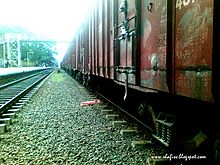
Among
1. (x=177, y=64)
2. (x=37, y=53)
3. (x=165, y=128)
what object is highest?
(x=37, y=53)

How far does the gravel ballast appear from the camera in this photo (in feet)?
13.5

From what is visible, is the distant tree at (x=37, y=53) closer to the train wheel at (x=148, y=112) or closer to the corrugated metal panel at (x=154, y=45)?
the train wheel at (x=148, y=112)

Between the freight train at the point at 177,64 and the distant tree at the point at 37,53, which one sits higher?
the distant tree at the point at 37,53

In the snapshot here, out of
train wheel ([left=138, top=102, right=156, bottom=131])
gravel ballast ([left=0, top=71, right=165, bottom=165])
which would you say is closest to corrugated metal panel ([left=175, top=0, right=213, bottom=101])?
gravel ballast ([left=0, top=71, right=165, bottom=165])

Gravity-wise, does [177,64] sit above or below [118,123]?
above

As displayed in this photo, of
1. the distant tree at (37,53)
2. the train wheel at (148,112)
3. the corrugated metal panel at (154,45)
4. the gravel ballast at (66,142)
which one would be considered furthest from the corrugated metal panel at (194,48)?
the distant tree at (37,53)

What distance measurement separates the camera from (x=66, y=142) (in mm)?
4992

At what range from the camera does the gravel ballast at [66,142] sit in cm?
412

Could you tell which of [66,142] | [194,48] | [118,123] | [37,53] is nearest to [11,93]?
[118,123]

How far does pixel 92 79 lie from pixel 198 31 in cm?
1018

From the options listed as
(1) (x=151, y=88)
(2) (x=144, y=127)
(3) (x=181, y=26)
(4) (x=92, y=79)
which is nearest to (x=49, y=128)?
(2) (x=144, y=127)

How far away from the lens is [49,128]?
20.0ft

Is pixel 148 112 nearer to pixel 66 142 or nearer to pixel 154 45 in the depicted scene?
pixel 66 142

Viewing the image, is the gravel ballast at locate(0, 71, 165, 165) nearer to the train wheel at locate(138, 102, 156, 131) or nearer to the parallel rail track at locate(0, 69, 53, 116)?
the train wheel at locate(138, 102, 156, 131)
